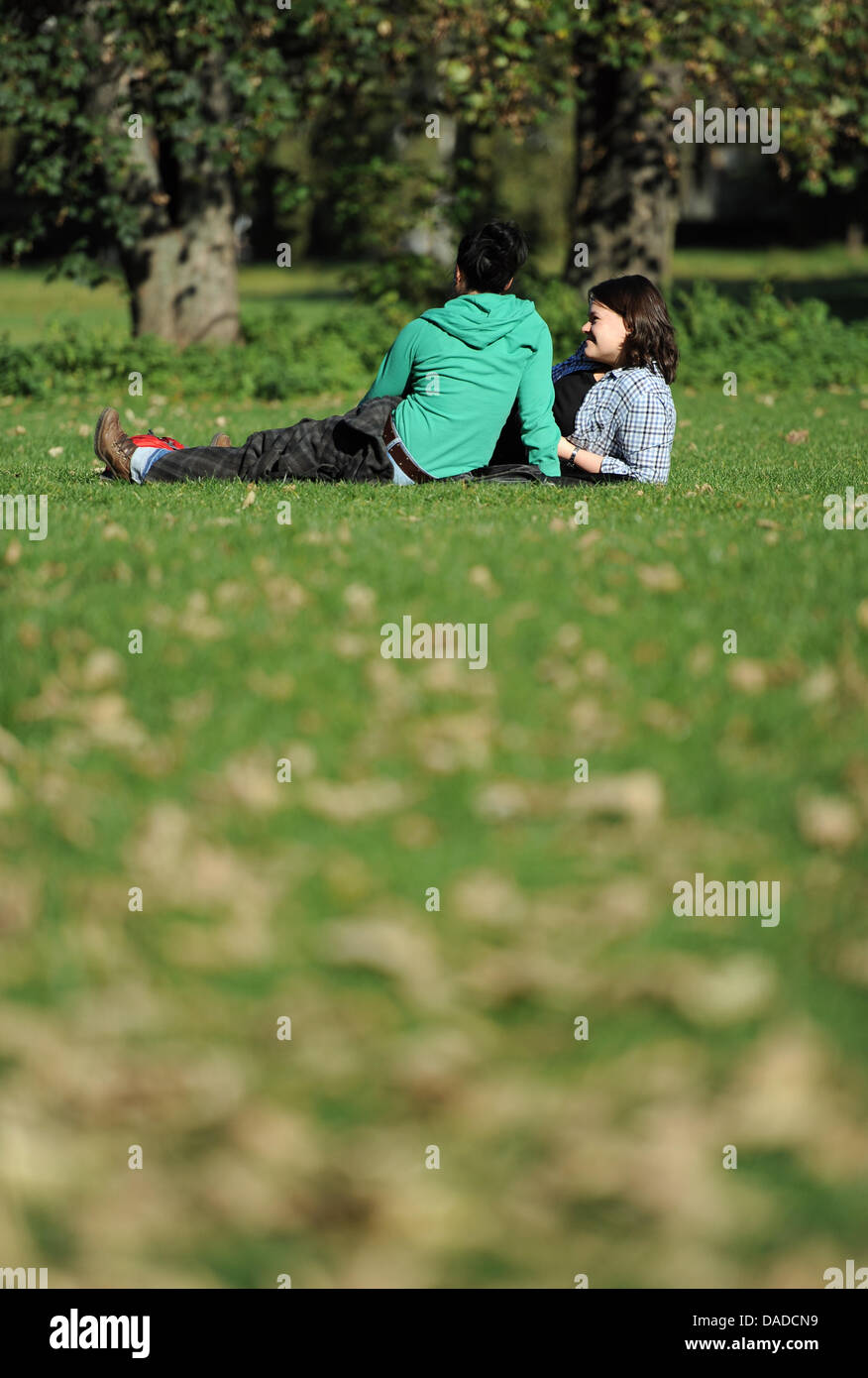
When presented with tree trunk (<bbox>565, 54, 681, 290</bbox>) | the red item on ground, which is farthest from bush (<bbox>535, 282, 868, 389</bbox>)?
the red item on ground

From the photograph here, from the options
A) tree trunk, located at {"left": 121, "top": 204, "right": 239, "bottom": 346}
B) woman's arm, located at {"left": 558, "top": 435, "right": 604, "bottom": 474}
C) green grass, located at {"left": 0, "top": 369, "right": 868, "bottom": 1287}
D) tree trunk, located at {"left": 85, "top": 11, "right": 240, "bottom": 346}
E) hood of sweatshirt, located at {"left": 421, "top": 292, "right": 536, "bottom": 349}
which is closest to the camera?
green grass, located at {"left": 0, "top": 369, "right": 868, "bottom": 1287}

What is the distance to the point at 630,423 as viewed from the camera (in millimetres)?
8219

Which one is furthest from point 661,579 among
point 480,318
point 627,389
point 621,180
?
point 621,180

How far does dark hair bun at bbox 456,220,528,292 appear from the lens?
7.73 meters

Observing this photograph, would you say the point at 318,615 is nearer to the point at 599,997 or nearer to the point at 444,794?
the point at 444,794

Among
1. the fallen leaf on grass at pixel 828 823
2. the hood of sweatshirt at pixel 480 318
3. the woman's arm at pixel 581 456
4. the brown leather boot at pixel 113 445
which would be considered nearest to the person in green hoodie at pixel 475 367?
the hood of sweatshirt at pixel 480 318

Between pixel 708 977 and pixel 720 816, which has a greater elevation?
pixel 720 816

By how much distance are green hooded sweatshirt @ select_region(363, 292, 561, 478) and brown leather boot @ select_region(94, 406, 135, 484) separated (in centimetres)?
142

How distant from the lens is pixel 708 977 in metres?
3.14

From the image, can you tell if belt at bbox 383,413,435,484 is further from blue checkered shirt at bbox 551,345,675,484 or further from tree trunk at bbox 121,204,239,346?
tree trunk at bbox 121,204,239,346

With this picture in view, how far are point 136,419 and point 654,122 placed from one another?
837 centimetres

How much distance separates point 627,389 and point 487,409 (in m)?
0.80

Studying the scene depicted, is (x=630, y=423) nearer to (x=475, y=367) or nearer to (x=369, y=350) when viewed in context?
(x=475, y=367)
